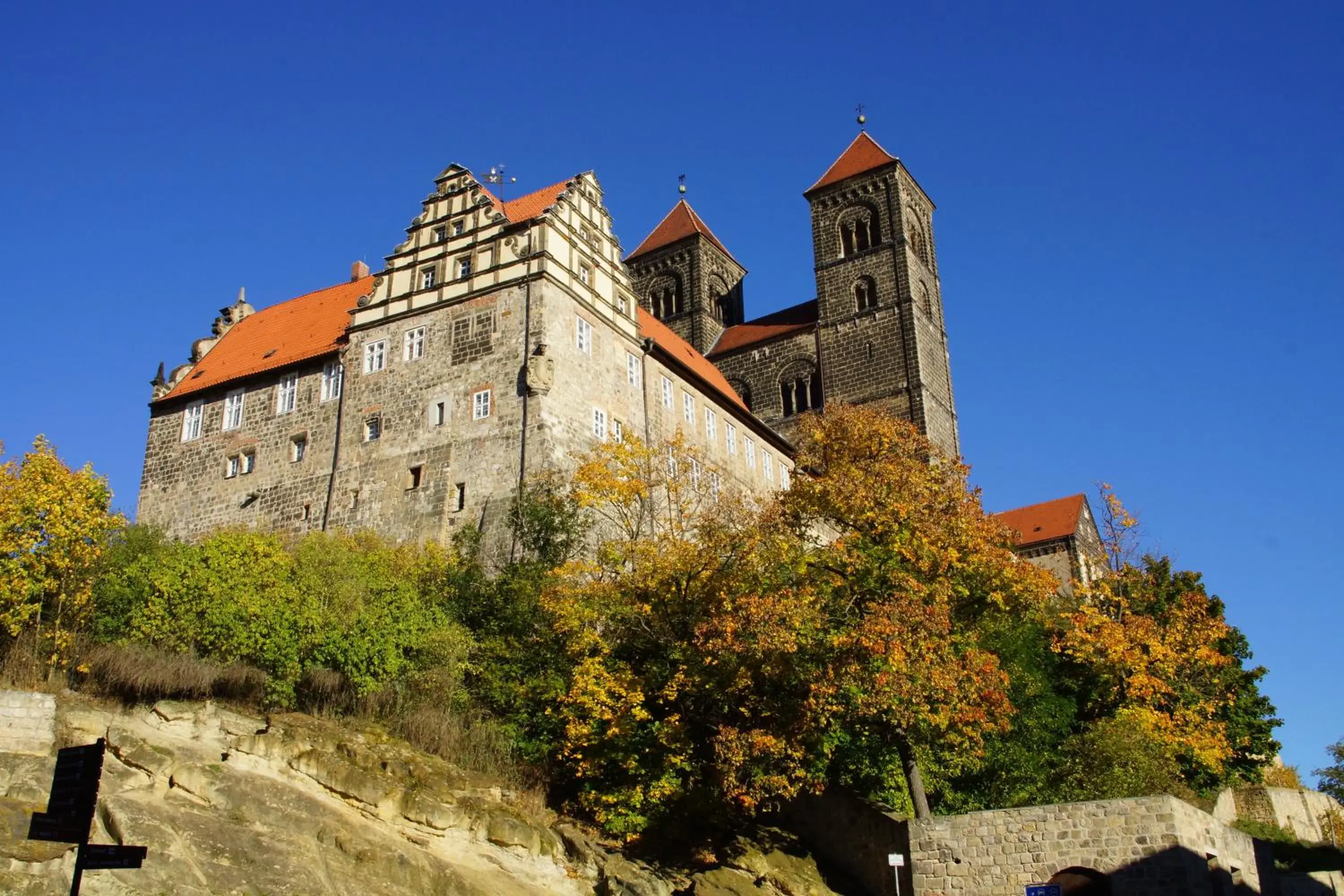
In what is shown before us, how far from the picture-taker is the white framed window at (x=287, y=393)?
1566 inches

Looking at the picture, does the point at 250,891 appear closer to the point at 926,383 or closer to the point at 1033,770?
the point at 1033,770

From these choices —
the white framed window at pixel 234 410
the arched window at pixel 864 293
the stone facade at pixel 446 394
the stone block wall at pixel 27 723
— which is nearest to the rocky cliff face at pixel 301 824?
the stone block wall at pixel 27 723

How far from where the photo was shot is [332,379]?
39250 mm

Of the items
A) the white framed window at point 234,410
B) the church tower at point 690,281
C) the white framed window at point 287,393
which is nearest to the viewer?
the white framed window at point 287,393

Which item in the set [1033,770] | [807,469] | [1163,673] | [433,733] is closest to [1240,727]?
[1163,673]

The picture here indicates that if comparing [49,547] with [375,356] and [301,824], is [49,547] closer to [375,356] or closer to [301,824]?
[301,824]

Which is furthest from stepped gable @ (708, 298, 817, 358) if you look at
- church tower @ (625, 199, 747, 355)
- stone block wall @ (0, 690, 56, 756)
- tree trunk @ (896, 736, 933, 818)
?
stone block wall @ (0, 690, 56, 756)

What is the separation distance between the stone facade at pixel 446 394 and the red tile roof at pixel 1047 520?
71.5 ft

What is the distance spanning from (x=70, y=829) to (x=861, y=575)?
1905cm

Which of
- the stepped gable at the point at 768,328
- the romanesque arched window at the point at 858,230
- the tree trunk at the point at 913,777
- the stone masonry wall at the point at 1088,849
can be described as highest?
the romanesque arched window at the point at 858,230

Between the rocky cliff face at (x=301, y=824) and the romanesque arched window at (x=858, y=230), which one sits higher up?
the romanesque arched window at (x=858, y=230)

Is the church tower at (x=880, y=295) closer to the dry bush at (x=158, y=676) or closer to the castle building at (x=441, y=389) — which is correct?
the castle building at (x=441, y=389)

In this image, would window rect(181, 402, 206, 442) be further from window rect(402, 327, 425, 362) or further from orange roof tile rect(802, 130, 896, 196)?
orange roof tile rect(802, 130, 896, 196)

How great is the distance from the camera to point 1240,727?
3728 cm
